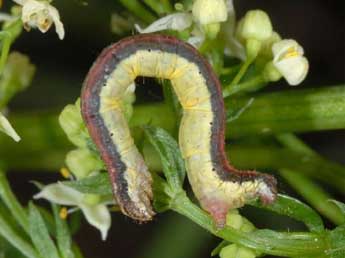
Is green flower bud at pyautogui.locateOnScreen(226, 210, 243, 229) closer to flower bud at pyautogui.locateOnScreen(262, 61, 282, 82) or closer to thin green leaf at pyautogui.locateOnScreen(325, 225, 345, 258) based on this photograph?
thin green leaf at pyautogui.locateOnScreen(325, 225, 345, 258)

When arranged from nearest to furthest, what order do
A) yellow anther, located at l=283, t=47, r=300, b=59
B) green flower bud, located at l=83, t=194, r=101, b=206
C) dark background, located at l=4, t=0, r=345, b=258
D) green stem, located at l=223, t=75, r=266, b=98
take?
green stem, located at l=223, t=75, r=266, b=98
yellow anther, located at l=283, t=47, r=300, b=59
green flower bud, located at l=83, t=194, r=101, b=206
dark background, located at l=4, t=0, r=345, b=258

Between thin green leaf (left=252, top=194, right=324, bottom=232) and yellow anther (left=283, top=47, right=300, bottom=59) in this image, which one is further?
yellow anther (left=283, top=47, right=300, bottom=59)

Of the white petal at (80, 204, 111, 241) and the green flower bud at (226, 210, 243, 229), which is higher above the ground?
the green flower bud at (226, 210, 243, 229)

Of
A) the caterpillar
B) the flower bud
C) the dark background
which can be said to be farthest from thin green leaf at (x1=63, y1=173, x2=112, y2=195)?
the dark background

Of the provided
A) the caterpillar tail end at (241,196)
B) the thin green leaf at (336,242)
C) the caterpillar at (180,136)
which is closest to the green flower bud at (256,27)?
the caterpillar at (180,136)

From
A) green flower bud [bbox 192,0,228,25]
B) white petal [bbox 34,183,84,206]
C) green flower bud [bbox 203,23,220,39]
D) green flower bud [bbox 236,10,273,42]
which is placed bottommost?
white petal [bbox 34,183,84,206]

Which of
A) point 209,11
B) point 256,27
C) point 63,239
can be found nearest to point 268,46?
point 256,27

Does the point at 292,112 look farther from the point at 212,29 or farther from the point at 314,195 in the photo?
the point at 212,29
